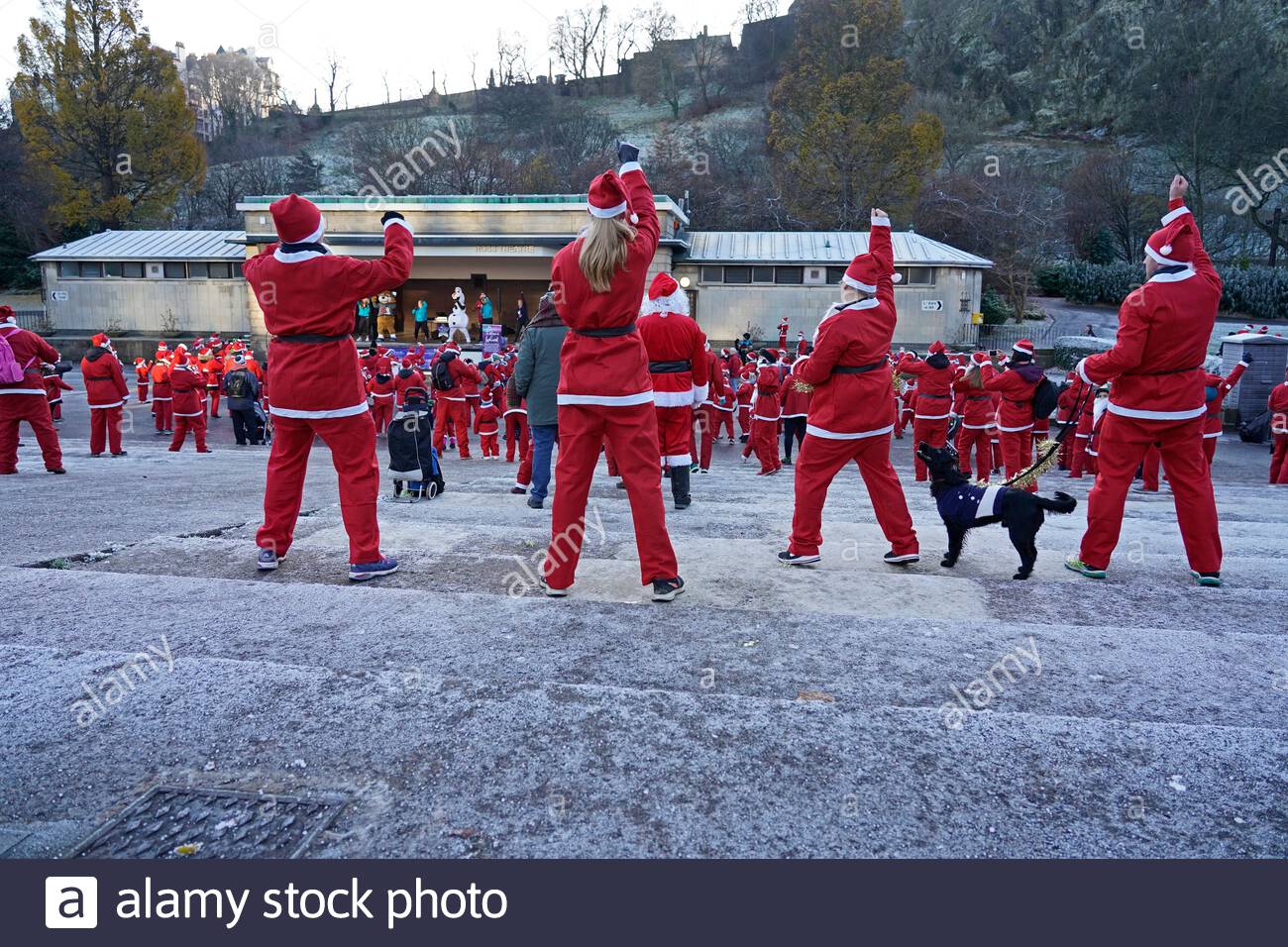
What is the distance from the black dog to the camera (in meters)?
5.18

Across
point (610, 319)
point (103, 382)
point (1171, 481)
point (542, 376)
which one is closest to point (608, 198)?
point (610, 319)

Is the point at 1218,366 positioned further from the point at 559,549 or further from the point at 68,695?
the point at 68,695

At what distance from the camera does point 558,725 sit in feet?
9.59

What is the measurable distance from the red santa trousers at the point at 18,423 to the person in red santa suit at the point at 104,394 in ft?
8.06

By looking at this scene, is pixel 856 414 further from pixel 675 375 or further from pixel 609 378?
pixel 675 375

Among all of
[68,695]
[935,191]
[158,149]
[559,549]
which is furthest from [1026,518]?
[158,149]

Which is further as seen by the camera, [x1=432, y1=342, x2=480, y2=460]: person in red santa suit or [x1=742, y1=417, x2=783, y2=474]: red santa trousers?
[x1=432, y1=342, x2=480, y2=460]: person in red santa suit

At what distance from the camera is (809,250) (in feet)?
115

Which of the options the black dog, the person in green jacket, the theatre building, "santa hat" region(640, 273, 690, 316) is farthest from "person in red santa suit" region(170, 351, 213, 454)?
the theatre building

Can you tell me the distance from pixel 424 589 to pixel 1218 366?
75.4 ft

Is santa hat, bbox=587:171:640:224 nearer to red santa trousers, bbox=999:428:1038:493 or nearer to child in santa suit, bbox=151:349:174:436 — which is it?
red santa trousers, bbox=999:428:1038:493

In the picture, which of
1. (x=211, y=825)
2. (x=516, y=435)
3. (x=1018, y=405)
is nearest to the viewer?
(x=211, y=825)

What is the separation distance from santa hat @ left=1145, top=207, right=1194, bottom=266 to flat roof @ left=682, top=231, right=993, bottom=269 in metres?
28.7

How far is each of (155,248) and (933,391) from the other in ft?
118
